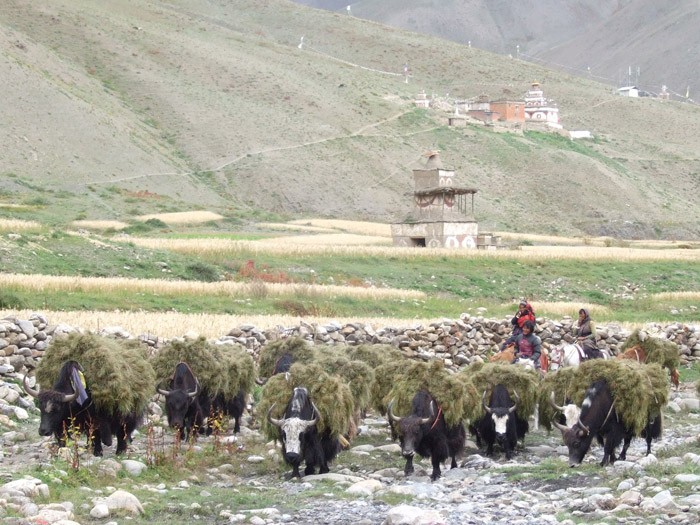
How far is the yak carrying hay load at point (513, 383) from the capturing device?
808 inches

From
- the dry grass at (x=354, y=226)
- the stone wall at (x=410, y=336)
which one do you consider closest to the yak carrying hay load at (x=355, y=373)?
the stone wall at (x=410, y=336)

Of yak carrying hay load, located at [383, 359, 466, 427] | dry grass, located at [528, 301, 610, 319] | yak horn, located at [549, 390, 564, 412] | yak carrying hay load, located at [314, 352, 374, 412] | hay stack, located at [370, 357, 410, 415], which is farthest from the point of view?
dry grass, located at [528, 301, 610, 319]

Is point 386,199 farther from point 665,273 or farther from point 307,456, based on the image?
point 307,456

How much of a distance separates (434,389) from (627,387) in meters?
2.92

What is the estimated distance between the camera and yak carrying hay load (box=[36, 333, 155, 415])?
59.6ft

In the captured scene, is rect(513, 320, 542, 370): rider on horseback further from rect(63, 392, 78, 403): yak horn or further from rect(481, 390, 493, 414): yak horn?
rect(63, 392, 78, 403): yak horn

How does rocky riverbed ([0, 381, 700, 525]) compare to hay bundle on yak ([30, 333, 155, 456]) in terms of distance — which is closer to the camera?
rocky riverbed ([0, 381, 700, 525])

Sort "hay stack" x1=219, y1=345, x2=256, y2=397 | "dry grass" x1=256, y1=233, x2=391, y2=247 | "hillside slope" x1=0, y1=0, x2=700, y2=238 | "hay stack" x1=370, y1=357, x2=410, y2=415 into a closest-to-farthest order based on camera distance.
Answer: "hay stack" x1=370, y1=357, x2=410, y2=415 → "hay stack" x1=219, y1=345, x2=256, y2=397 → "dry grass" x1=256, y1=233, x2=391, y2=247 → "hillside slope" x1=0, y1=0, x2=700, y2=238

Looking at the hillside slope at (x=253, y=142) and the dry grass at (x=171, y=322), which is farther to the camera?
the hillside slope at (x=253, y=142)

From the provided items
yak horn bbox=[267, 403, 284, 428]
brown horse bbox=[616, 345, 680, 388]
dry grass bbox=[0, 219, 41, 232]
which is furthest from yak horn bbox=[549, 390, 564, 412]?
dry grass bbox=[0, 219, 41, 232]

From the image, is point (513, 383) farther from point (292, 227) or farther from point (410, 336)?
point (292, 227)

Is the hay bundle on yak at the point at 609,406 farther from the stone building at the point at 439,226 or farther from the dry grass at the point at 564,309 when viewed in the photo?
the stone building at the point at 439,226

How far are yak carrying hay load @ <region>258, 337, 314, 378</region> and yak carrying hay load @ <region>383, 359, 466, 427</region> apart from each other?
341cm

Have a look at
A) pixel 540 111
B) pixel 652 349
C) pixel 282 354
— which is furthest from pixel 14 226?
pixel 540 111
